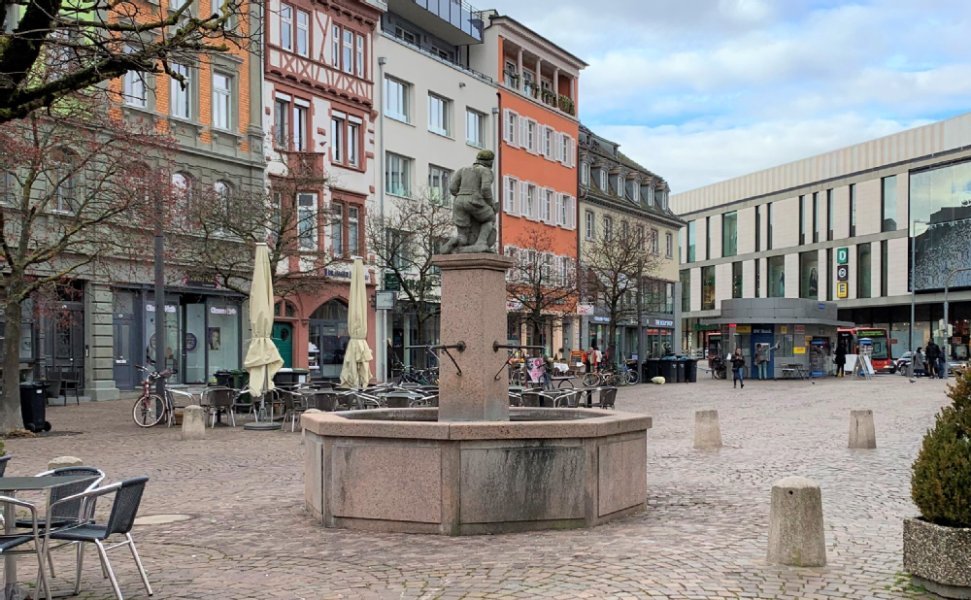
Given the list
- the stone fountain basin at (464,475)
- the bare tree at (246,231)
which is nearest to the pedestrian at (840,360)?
the bare tree at (246,231)

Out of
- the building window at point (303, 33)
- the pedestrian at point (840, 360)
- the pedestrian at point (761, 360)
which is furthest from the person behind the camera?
the pedestrian at point (840, 360)

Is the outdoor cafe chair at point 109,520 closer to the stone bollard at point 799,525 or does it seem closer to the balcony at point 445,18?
the stone bollard at point 799,525

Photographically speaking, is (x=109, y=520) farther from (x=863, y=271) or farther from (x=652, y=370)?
(x=863, y=271)

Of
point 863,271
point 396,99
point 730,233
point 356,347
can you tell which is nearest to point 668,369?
point 396,99

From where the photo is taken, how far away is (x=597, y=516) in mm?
8930

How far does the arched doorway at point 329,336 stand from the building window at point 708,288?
2617 inches

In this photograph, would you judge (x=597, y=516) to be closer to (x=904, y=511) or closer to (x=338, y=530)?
(x=338, y=530)

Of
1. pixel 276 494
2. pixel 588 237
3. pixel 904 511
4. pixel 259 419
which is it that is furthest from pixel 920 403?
pixel 588 237

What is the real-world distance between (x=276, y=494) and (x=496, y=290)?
3322mm

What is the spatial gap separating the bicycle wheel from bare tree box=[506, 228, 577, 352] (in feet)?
61.9

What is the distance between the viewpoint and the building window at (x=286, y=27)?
116 feet

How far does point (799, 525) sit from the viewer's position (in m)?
7.41

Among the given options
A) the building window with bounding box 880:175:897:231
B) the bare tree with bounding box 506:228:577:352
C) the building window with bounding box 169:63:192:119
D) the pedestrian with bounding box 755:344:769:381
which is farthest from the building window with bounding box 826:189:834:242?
the building window with bounding box 169:63:192:119

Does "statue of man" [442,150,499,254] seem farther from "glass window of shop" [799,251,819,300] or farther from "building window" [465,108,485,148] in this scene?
"glass window of shop" [799,251,819,300]
